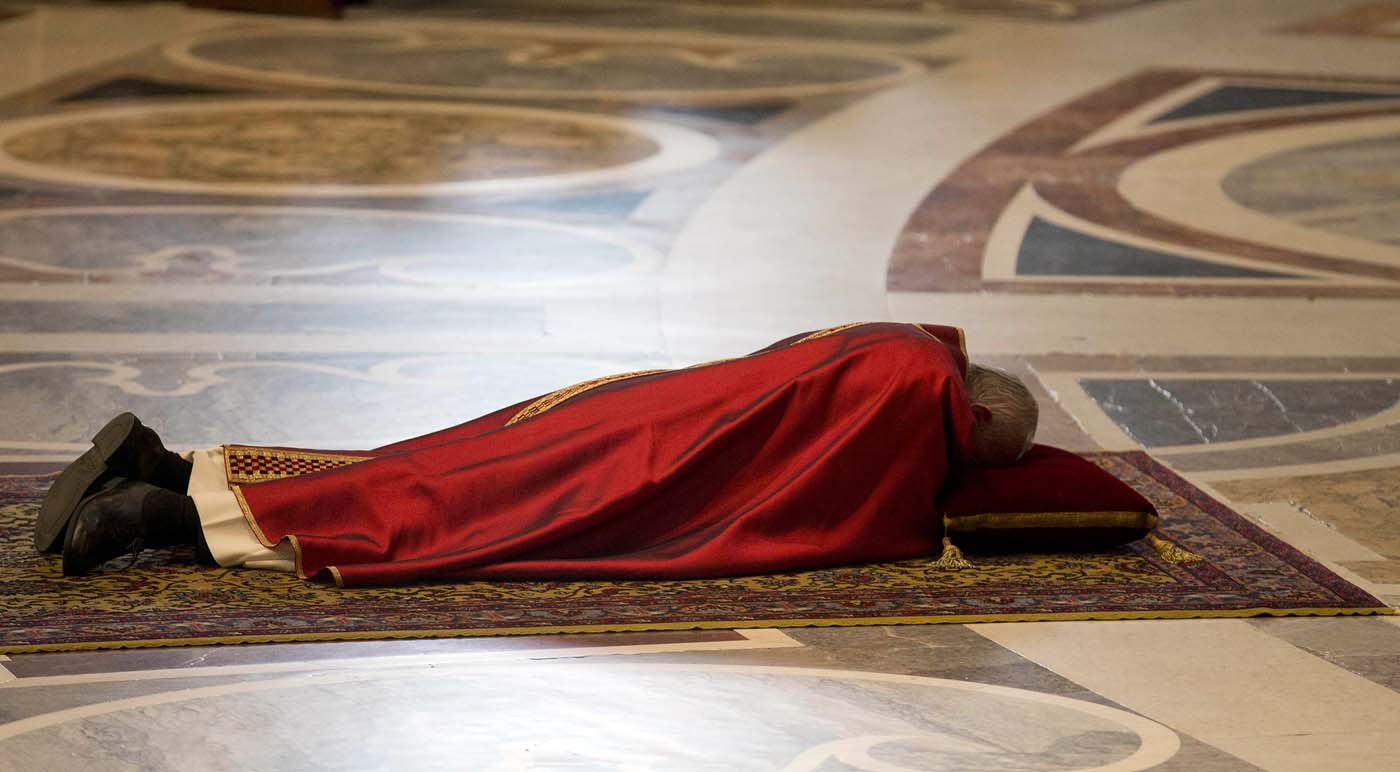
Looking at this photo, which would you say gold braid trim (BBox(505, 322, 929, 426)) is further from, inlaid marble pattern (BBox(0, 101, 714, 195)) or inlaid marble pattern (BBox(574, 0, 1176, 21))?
inlaid marble pattern (BBox(574, 0, 1176, 21))

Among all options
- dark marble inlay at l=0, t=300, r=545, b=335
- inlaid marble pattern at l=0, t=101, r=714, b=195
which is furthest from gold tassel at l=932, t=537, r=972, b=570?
inlaid marble pattern at l=0, t=101, r=714, b=195

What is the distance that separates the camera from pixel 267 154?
26.6ft

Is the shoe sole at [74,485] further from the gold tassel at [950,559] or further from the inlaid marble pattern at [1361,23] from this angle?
the inlaid marble pattern at [1361,23]

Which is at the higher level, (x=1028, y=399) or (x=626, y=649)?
(x=1028, y=399)

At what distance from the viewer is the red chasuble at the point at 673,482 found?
3.43m

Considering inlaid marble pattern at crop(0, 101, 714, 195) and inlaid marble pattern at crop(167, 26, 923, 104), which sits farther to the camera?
inlaid marble pattern at crop(167, 26, 923, 104)

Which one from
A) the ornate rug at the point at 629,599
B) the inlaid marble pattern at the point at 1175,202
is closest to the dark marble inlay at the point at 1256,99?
the inlaid marble pattern at the point at 1175,202

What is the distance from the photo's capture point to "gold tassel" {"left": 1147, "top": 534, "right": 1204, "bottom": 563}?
364cm

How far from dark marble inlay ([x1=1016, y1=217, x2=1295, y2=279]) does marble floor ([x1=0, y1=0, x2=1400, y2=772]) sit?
3cm

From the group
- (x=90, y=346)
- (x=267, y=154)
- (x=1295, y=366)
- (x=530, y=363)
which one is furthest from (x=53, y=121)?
(x=1295, y=366)

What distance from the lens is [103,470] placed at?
3.45 m

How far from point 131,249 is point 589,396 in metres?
3.35

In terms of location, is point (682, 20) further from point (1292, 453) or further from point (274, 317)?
point (1292, 453)

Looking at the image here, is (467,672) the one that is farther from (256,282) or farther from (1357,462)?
(256,282)
